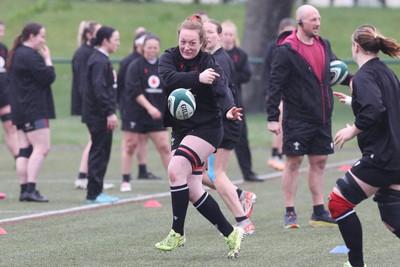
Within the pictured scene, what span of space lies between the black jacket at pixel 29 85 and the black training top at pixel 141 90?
5.86 ft

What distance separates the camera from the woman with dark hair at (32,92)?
496 inches

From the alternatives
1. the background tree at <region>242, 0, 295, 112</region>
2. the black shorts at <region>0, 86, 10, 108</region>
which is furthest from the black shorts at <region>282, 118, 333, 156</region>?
the background tree at <region>242, 0, 295, 112</region>

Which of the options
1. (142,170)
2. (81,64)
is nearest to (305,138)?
(81,64)

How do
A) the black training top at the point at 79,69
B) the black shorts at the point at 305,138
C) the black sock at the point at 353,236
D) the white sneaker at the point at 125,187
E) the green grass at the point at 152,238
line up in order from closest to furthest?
the black sock at the point at 353,236 → the green grass at the point at 152,238 → the black shorts at the point at 305,138 → the black training top at the point at 79,69 → the white sneaker at the point at 125,187

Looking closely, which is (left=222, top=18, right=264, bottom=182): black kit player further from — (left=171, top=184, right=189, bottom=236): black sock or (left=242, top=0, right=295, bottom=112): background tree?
(left=242, top=0, right=295, bottom=112): background tree

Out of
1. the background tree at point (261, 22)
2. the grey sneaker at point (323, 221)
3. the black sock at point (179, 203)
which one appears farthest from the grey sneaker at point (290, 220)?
the background tree at point (261, 22)

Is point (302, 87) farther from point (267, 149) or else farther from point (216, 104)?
point (267, 149)

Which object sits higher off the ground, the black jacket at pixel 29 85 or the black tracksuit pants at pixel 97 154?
the black jacket at pixel 29 85

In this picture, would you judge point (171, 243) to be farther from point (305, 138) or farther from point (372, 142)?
point (305, 138)

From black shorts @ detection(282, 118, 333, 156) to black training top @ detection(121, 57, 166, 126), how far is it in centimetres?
408

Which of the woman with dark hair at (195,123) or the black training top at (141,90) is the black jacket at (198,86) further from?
the black training top at (141,90)

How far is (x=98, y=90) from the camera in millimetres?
12352

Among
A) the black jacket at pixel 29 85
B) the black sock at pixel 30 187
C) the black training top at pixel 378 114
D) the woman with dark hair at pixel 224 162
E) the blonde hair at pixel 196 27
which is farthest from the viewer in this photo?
the black sock at pixel 30 187

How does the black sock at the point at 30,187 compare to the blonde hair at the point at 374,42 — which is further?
the black sock at the point at 30,187
